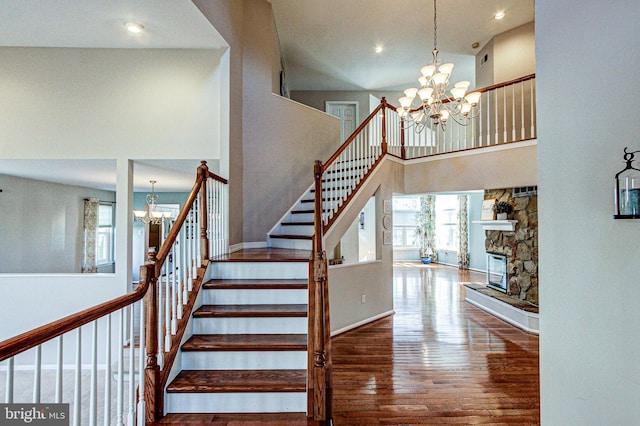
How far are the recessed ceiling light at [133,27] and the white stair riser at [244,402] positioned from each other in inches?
148

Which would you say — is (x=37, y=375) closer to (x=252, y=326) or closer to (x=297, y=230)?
(x=252, y=326)

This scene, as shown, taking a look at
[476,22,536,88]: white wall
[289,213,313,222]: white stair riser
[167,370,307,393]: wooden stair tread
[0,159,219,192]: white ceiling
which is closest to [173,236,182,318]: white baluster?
[167,370,307,393]: wooden stair tread

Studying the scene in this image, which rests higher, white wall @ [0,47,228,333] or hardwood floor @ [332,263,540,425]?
white wall @ [0,47,228,333]

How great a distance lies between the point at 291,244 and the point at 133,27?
3.28 metres

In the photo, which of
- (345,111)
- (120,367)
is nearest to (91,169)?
(120,367)

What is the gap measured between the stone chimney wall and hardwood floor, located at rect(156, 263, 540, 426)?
0.74 meters

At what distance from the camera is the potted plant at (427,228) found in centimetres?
1129

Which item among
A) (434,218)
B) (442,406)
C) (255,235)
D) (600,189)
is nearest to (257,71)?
(255,235)

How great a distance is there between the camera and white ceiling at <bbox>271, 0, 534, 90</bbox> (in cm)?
522

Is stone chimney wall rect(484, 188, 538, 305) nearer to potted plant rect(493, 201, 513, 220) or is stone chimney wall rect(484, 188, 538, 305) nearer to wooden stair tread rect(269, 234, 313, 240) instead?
potted plant rect(493, 201, 513, 220)

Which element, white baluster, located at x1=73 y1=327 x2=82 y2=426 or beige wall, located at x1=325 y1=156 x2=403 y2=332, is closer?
white baluster, located at x1=73 y1=327 x2=82 y2=426

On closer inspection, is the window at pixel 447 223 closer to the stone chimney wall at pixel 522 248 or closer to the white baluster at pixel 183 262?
the stone chimney wall at pixel 522 248

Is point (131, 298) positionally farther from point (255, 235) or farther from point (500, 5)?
point (500, 5)

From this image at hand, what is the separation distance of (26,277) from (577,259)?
5.66m
